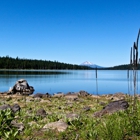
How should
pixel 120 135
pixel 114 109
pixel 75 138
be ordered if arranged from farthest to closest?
pixel 114 109 → pixel 75 138 → pixel 120 135

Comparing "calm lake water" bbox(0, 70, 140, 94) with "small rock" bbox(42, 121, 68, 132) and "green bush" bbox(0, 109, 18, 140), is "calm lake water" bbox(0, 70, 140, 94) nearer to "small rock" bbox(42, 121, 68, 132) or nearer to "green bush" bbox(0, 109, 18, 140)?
"small rock" bbox(42, 121, 68, 132)

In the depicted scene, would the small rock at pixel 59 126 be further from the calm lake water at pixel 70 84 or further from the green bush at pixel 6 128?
the calm lake water at pixel 70 84

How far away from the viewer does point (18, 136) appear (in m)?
7.92

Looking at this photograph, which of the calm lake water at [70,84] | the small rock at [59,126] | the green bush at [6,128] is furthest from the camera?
the calm lake water at [70,84]

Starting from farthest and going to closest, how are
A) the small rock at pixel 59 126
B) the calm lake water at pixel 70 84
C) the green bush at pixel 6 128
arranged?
the calm lake water at pixel 70 84, the small rock at pixel 59 126, the green bush at pixel 6 128

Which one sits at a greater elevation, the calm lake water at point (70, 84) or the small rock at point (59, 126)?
the small rock at point (59, 126)

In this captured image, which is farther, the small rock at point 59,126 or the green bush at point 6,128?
the small rock at point 59,126

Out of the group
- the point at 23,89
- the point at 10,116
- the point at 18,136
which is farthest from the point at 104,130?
the point at 23,89

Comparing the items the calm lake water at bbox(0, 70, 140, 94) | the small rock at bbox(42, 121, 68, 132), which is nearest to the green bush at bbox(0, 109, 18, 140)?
the small rock at bbox(42, 121, 68, 132)

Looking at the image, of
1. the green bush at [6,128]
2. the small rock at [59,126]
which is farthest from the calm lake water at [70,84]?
the green bush at [6,128]

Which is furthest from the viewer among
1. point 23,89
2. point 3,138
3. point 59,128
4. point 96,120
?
point 23,89

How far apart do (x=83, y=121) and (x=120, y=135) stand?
2.68 metres

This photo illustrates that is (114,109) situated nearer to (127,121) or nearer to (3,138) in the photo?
(127,121)

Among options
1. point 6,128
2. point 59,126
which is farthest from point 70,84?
point 6,128
